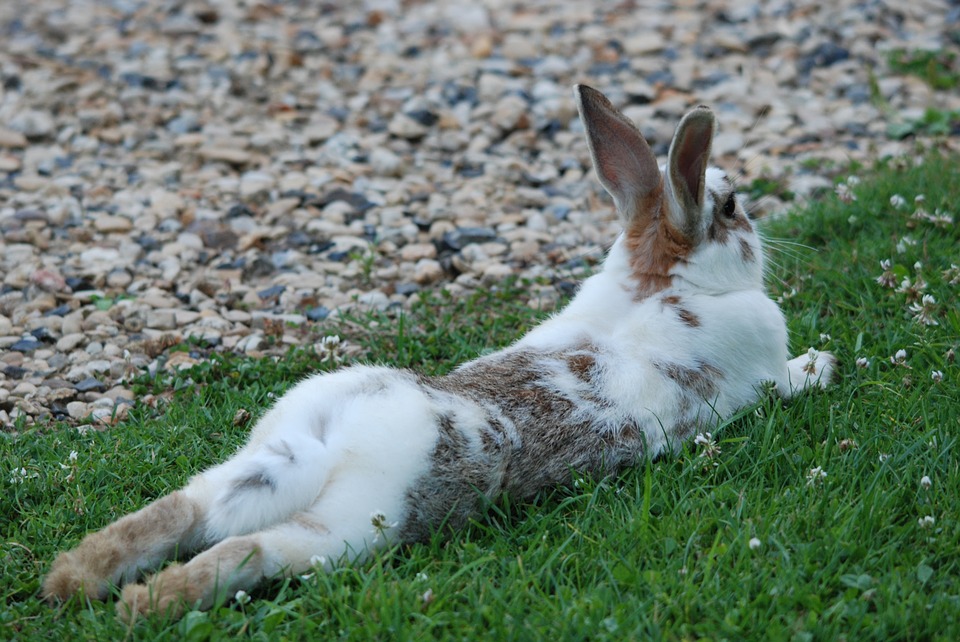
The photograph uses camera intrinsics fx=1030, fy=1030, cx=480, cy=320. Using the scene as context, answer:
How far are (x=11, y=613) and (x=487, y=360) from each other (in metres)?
1.91

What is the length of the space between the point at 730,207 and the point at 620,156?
531 mm

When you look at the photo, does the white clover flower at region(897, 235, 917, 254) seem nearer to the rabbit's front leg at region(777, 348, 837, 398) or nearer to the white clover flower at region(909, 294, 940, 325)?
the white clover flower at region(909, 294, 940, 325)

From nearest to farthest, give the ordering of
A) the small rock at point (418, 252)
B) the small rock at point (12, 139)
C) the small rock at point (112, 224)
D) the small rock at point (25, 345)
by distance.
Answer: the small rock at point (25, 345), the small rock at point (418, 252), the small rock at point (112, 224), the small rock at point (12, 139)

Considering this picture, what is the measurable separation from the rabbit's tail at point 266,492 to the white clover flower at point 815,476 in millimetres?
1654

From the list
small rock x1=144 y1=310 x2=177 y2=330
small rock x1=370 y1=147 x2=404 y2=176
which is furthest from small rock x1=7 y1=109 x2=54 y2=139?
small rock x1=144 y1=310 x2=177 y2=330

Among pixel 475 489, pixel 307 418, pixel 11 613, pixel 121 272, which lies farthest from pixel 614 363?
pixel 121 272

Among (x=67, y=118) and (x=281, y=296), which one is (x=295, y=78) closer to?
(x=67, y=118)

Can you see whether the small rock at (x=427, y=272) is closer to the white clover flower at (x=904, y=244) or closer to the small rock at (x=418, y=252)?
the small rock at (x=418, y=252)

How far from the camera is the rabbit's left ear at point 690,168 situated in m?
4.05

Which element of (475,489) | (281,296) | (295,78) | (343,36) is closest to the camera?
(475,489)

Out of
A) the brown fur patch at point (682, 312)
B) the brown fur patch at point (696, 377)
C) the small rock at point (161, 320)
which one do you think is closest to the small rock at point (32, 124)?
the small rock at point (161, 320)

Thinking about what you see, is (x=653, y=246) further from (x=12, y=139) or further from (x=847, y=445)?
(x=12, y=139)

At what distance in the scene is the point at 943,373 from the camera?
4270 mm

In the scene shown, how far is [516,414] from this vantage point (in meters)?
3.70
